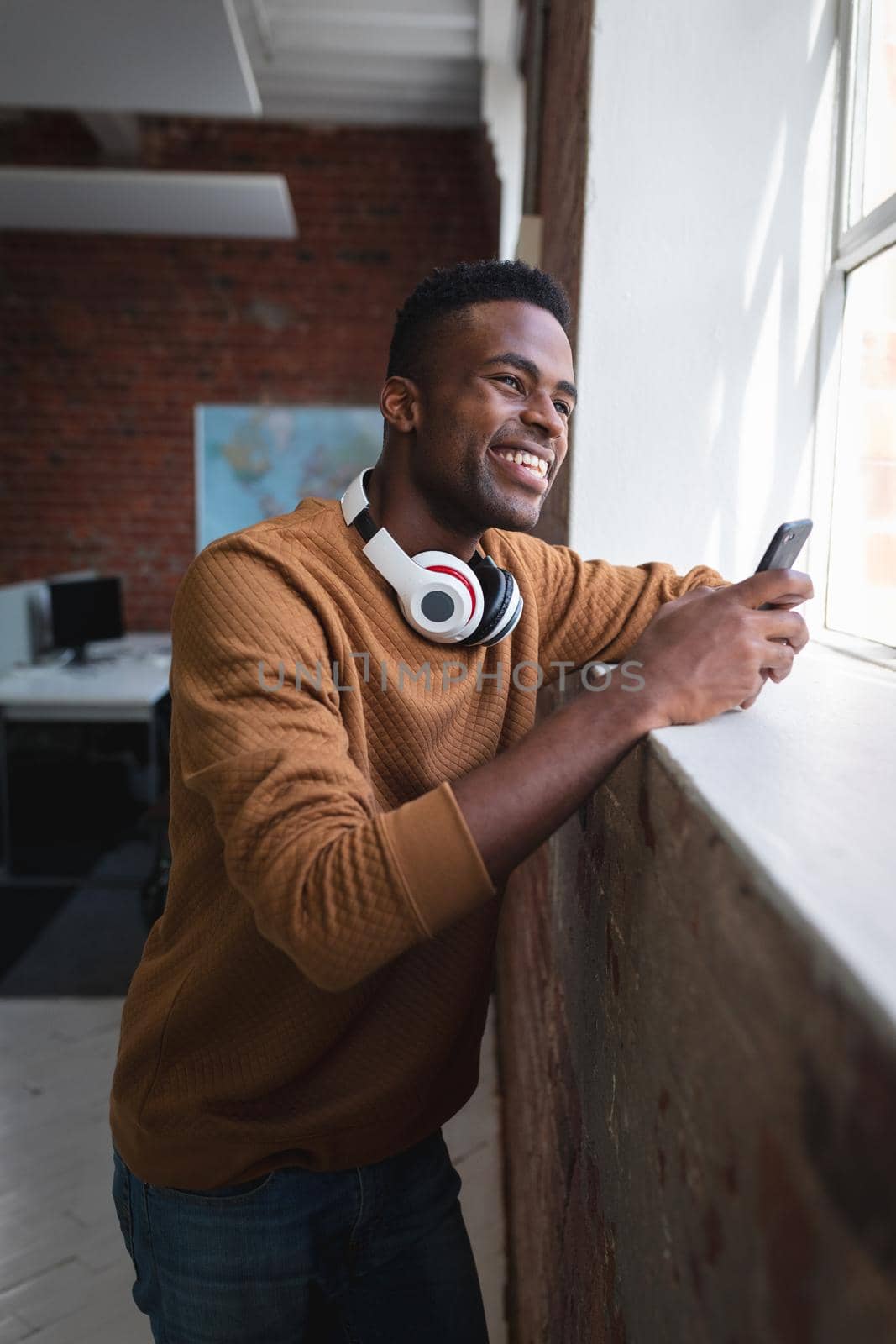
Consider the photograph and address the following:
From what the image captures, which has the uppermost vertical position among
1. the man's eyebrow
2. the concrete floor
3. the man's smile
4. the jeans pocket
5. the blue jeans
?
the man's eyebrow

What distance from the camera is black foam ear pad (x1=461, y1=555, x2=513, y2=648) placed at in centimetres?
118

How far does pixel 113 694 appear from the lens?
4.75 metres

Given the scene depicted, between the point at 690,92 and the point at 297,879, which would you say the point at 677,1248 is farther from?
the point at 690,92

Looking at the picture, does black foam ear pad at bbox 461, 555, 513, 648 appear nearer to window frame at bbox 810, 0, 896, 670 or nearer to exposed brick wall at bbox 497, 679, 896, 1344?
exposed brick wall at bbox 497, 679, 896, 1344

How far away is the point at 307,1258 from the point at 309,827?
2.12 ft

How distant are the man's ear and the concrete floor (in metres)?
1.78

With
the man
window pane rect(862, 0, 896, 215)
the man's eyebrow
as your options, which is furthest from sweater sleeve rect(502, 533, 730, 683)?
window pane rect(862, 0, 896, 215)

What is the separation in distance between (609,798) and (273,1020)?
412 mm

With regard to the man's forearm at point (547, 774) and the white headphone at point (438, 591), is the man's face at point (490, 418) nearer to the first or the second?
the white headphone at point (438, 591)

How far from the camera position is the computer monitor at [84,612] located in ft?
18.6

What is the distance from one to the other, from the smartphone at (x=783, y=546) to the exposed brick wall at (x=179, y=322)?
6344 millimetres

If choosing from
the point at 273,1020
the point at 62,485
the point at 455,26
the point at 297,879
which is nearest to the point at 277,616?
the point at 297,879

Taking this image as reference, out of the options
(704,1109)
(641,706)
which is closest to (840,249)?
(641,706)

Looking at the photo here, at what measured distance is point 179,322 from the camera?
7.18m
